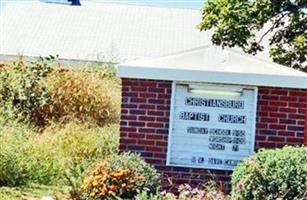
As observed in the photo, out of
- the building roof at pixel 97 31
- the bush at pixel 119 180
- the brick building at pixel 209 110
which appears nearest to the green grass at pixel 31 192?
the bush at pixel 119 180

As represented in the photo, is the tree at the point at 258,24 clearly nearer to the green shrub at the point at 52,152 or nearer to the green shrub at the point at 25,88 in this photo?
the green shrub at the point at 52,152

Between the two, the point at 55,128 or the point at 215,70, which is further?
the point at 55,128

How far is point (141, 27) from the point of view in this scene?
1196 inches

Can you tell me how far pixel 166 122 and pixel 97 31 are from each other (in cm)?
1943

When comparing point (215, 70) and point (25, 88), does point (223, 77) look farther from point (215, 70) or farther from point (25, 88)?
point (25, 88)

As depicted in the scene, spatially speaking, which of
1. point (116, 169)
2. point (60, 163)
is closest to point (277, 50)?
point (60, 163)

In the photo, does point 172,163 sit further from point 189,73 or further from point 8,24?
point 8,24

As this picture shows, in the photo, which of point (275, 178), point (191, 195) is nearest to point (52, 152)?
point (191, 195)

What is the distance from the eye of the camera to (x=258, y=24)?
54.0 ft

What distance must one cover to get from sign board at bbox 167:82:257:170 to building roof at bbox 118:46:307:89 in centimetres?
16

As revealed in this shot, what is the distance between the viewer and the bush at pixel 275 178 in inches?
351

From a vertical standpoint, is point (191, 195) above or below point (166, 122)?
below

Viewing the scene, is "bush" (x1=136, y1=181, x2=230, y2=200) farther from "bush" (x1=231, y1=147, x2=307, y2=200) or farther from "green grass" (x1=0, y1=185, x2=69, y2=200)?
"green grass" (x1=0, y1=185, x2=69, y2=200)

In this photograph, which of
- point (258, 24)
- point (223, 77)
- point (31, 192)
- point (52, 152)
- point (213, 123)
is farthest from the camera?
point (258, 24)
